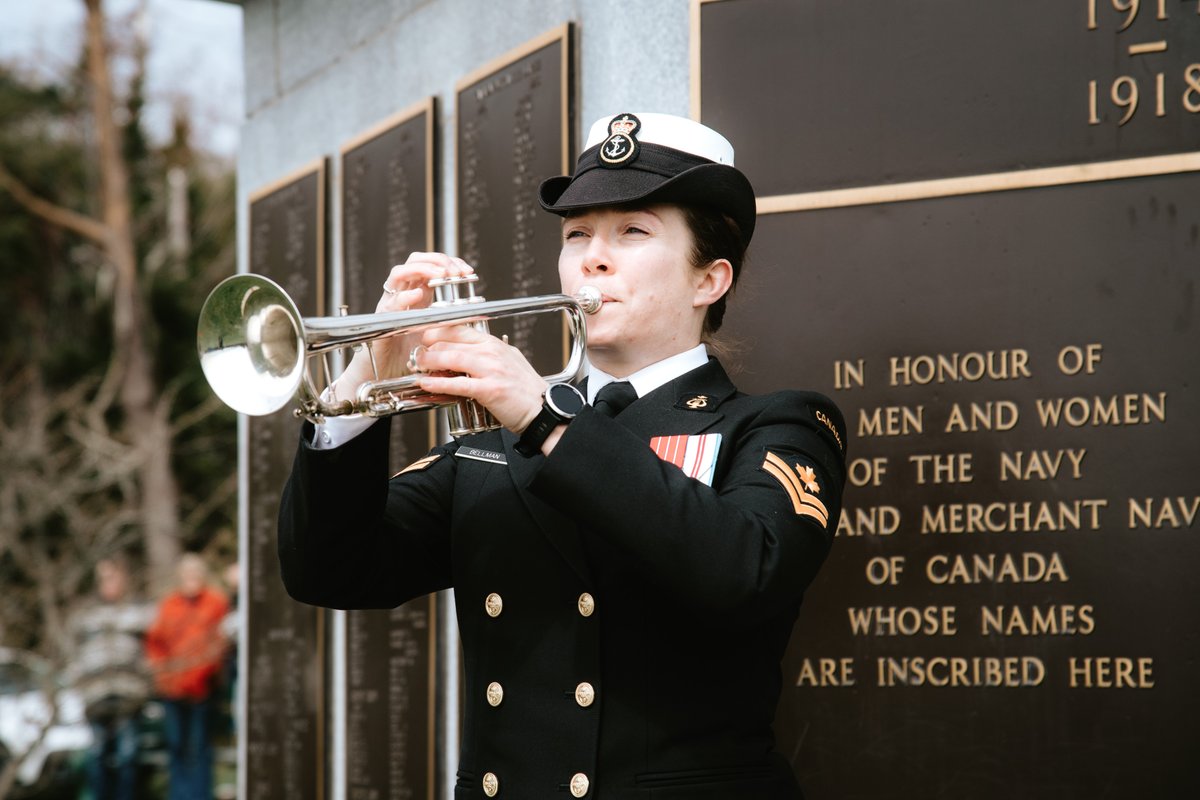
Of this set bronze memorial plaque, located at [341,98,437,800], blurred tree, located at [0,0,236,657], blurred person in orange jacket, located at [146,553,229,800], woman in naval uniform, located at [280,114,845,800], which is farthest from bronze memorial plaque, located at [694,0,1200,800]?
blurred tree, located at [0,0,236,657]

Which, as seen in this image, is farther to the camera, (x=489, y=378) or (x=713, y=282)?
(x=713, y=282)

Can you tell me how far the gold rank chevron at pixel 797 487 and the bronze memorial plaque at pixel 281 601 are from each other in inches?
155

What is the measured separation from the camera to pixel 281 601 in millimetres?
6531

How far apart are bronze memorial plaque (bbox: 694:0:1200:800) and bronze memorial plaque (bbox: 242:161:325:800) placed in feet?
9.03

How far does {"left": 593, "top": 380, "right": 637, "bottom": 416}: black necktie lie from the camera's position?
2.79 m

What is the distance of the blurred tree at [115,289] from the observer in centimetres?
1905

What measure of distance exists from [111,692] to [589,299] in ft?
26.4

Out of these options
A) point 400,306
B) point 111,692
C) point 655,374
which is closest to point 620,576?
point 655,374

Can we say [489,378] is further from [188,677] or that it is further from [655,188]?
[188,677]

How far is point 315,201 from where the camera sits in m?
6.47

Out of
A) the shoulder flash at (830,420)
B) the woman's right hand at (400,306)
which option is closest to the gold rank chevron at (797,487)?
the shoulder flash at (830,420)

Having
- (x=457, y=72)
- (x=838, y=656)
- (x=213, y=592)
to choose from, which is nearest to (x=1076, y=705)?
(x=838, y=656)

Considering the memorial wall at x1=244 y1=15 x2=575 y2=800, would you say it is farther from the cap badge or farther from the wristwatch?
the wristwatch

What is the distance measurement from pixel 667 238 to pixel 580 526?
615 millimetres
